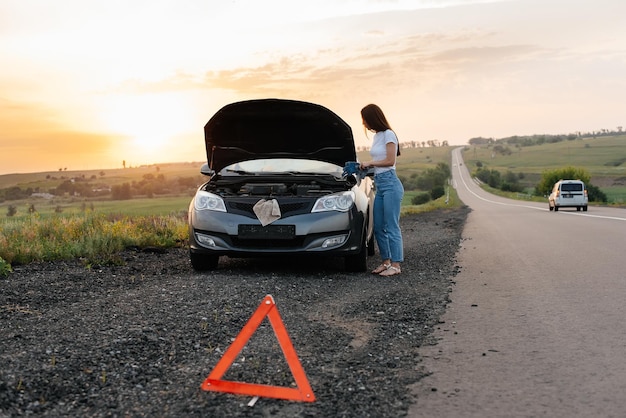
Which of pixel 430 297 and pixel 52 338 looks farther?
pixel 430 297

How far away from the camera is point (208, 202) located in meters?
8.41

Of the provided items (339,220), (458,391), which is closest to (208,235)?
(339,220)

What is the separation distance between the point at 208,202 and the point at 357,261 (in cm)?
213

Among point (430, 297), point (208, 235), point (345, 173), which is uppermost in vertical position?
point (345, 173)

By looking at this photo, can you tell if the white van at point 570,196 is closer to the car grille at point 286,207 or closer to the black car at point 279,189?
the black car at point 279,189

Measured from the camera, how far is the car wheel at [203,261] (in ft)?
28.3

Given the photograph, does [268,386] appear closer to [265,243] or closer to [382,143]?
[265,243]

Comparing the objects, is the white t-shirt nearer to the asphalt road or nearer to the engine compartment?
the engine compartment

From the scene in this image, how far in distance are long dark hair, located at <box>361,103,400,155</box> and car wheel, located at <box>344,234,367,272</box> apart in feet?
4.90

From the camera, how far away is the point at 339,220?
8148mm

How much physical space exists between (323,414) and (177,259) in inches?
282

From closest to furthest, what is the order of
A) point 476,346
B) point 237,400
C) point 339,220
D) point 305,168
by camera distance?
point 237,400
point 476,346
point 339,220
point 305,168

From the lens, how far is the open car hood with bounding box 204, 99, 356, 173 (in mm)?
9164

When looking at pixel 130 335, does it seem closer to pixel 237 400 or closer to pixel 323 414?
pixel 237 400
